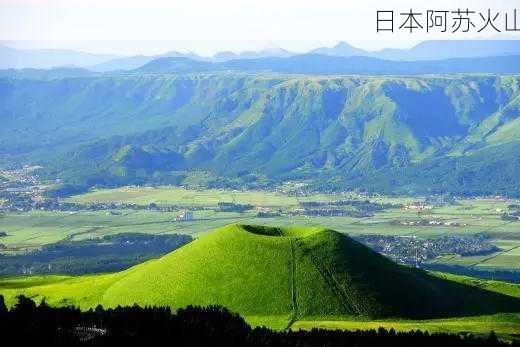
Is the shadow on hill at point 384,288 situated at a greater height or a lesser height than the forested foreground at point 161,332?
lesser

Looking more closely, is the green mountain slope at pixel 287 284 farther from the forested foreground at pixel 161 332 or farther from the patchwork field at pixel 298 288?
the forested foreground at pixel 161 332

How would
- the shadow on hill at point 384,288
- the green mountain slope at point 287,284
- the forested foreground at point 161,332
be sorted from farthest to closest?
the shadow on hill at point 384,288 → the green mountain slope at point 287,284 → the forested foreground at point 161,332

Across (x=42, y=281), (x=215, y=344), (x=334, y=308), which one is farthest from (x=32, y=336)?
(x=42, y=281)

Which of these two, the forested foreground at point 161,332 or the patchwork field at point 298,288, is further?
the patchwork field at point 298,288

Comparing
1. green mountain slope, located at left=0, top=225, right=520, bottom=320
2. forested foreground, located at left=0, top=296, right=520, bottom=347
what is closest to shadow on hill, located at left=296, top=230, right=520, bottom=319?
green mountain slope, located at left=0, top=225, right=520, bottom=320

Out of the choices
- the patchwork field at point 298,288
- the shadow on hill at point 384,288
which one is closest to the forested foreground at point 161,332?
the patchwork field at point 298,288
